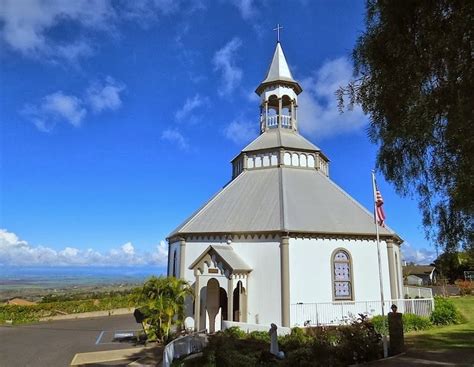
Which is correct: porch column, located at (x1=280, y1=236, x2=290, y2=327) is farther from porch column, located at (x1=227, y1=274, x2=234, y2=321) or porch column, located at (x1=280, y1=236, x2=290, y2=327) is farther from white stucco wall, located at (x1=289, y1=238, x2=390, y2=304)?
porch column, located at (x1=227, y1=274, x2=234, y2=321)

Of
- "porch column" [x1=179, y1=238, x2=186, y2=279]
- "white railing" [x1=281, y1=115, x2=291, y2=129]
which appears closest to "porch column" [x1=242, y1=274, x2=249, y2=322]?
"porch column" [x1=179, y1=238, x2=186, y2=279]

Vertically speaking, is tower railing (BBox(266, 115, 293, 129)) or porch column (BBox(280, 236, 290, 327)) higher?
tower railing (BBox(266, 115, 293, 129))

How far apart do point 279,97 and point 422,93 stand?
67.8 feet

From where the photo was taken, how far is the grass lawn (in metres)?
12.7

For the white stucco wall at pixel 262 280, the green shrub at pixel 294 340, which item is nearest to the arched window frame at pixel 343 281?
the white stucco wall at pixel 262 280

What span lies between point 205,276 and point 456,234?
1243 cm

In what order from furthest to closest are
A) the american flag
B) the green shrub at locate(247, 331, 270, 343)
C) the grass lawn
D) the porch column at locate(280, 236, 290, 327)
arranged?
the porch column at locate(280, 236, 290, 327) < the green shrub at locate(247, 331, 270, 343) < the american flag < the grass lawn

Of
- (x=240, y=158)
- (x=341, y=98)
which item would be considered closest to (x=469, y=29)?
(x=341, y=98)

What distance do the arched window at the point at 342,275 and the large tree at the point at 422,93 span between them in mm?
10284

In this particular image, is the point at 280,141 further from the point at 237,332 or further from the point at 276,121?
the point at 237,332

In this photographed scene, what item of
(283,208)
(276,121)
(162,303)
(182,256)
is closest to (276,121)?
(276,121)

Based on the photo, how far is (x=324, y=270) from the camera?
19.1 metres

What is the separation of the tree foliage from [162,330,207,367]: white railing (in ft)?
9.51

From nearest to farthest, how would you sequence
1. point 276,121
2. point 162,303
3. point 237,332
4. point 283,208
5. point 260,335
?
1. point 260,335
2. point 237,332
3. point 162,303
4. point 283,208
5. point 276,121
